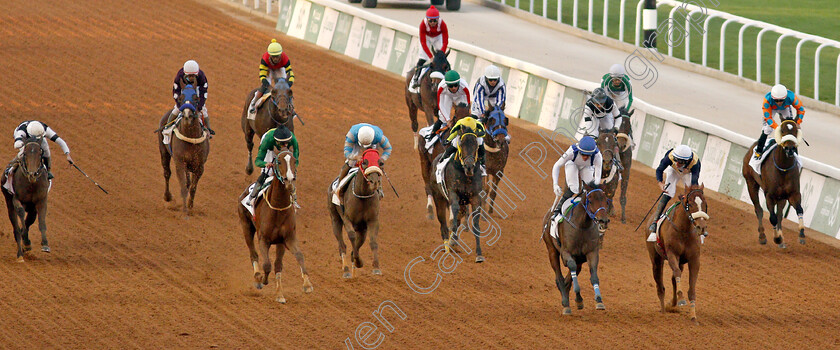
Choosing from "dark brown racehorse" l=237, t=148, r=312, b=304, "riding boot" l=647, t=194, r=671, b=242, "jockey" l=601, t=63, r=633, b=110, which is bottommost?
"dark brown racehorse" l=237, t=148, r=312, b=304

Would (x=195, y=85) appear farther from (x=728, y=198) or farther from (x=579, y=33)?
(x=579, y=33)

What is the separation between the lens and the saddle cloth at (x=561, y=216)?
1290 centimetres

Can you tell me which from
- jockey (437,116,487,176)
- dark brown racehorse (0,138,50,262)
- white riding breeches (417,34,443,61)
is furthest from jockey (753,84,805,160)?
dark brown racehorse (0,138,50,262)

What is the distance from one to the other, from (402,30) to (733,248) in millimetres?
11600

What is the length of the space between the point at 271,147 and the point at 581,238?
12.4 feet

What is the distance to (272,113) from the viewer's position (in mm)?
18078

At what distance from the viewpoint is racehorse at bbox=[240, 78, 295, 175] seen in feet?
57.6

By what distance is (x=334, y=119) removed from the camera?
75.8 ft

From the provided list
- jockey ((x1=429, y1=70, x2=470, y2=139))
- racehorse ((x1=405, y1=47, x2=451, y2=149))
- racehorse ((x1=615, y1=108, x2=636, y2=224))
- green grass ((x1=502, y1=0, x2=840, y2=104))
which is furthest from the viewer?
green grass ((x1=502, y1=0, x2=840, y2=104))

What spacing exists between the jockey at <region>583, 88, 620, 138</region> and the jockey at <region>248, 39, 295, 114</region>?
514 cm

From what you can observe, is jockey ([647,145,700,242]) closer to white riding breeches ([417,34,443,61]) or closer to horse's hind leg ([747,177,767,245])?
horse's hind leg ([747,177,767,245])

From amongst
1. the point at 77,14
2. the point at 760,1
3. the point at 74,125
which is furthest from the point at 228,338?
the point at 760,1

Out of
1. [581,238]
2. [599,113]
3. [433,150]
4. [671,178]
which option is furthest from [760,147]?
[581,238]

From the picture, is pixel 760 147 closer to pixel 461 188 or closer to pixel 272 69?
pixel 461 188
